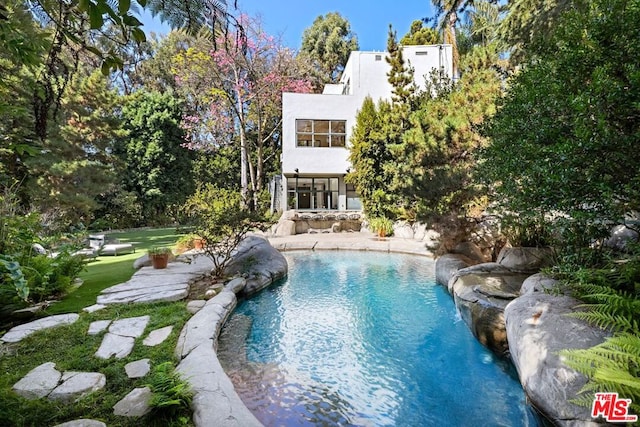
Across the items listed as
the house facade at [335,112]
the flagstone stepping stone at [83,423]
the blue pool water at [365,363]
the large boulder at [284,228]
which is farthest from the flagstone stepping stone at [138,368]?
the house facade at [335,112]

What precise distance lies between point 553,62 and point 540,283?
2.41 m

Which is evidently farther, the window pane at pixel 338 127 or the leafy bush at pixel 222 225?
the window pane at pixel 338 127

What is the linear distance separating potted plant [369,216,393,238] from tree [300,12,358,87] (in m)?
15.5

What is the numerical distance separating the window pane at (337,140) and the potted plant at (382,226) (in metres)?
4.81

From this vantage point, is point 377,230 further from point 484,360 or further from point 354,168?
point 484,360

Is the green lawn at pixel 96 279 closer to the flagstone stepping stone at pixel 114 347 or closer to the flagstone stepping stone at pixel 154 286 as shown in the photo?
the flagstone stepping stone at pixel 154 286

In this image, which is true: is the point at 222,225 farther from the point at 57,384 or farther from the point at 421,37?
the point at 421,37

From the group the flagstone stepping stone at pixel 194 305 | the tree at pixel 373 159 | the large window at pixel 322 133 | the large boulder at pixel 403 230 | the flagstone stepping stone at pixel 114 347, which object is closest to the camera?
the flagstone stepping stone at pixel 114 347

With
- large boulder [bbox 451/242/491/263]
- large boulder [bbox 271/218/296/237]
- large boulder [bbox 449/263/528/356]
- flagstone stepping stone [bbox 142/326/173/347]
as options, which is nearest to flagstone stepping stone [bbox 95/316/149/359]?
flagstone stepping stone [bbox 142/326/173/347]

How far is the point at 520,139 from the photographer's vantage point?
12.3ft

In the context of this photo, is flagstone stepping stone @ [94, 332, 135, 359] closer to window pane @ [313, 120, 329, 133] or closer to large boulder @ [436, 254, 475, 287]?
large boulder @ [436, 254, 475, 287]

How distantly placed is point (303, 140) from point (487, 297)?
13.5m

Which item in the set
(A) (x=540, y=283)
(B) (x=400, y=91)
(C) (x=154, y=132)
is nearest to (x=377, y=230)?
(B) (x=400, y=91)

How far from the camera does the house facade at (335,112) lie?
643 inches
